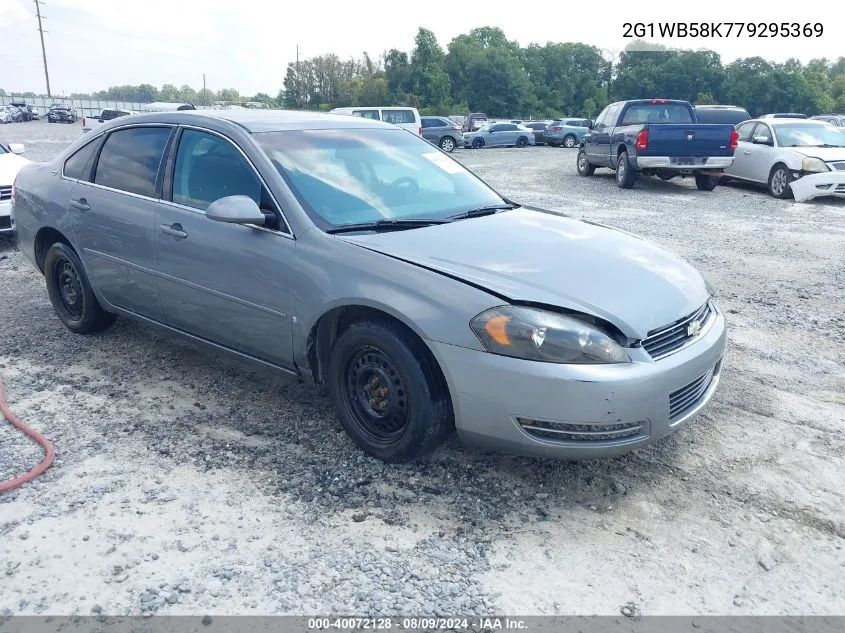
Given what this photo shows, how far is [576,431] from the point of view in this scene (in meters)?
3.01

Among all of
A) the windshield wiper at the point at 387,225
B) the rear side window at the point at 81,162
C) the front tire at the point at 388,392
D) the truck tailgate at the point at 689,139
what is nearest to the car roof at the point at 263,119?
the rear side window at the point at 81,162

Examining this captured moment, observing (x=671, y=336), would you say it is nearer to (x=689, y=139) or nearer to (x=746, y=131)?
(x=689, y=139)

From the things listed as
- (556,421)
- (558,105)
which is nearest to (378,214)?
(556,421)

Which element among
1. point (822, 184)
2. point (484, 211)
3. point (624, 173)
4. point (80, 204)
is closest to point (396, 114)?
point (624, 173)

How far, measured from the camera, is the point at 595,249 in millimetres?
3674

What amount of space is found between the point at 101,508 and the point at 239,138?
2.06m

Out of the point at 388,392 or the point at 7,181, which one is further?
the point at 7,181

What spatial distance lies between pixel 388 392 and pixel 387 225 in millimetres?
906

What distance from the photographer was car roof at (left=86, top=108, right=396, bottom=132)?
4.13 m

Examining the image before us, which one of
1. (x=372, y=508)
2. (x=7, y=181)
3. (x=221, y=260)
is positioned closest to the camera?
(x=372, y=508)

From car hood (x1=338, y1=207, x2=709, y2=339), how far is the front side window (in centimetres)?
81

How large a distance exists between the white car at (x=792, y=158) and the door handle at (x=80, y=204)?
39.6 feet

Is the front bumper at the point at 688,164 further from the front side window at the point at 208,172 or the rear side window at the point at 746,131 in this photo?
the front side window at the point at 208,172

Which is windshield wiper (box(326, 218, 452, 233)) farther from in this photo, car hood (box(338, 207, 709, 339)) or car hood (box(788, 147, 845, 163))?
car hood (box(788, 147, 845, 163))
